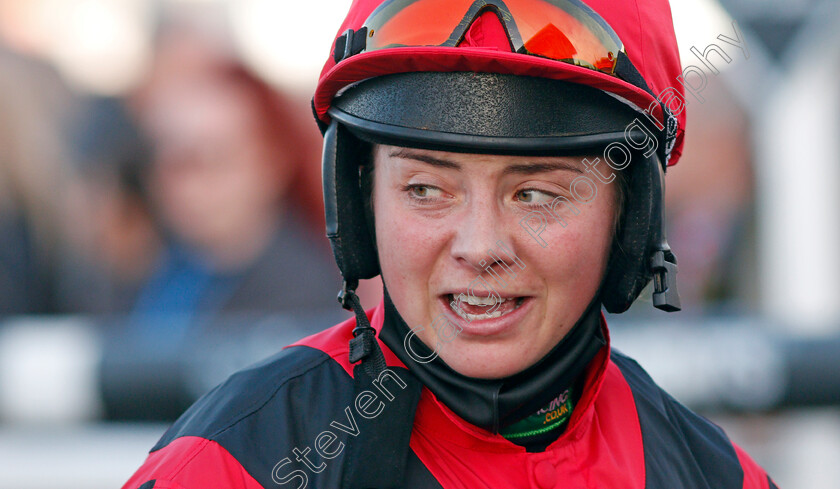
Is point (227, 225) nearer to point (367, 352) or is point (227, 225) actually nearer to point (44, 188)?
point (44, 188)

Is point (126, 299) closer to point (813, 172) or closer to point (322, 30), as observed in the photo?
point (322, 30)

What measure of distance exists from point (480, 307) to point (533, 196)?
9.1 inches

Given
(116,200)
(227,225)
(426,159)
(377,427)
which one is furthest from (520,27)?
(116,200)

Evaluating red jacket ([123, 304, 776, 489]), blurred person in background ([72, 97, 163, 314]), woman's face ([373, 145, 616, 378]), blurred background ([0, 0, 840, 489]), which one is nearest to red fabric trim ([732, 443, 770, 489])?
red jacket ([123, 304, 776, 489])

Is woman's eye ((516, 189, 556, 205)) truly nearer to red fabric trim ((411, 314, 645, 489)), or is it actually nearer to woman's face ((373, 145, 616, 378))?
woman's face ((373, 145, 616, 378))

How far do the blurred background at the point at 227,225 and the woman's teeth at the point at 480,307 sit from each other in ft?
7.63

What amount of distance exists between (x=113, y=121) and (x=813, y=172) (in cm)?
375

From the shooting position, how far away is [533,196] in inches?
65.6

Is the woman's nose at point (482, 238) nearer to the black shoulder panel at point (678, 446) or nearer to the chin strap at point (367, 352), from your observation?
the chin strap at point (367, 352)

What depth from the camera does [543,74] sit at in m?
1.64

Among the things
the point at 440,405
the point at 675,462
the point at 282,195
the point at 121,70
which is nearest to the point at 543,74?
the point at 440,405

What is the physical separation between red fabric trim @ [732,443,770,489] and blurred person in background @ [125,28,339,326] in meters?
2.28

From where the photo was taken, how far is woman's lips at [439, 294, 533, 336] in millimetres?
1660

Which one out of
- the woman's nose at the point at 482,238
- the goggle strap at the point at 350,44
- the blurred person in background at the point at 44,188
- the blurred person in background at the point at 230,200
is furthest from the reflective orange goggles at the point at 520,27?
the blurred person in background at the point at 44,188
